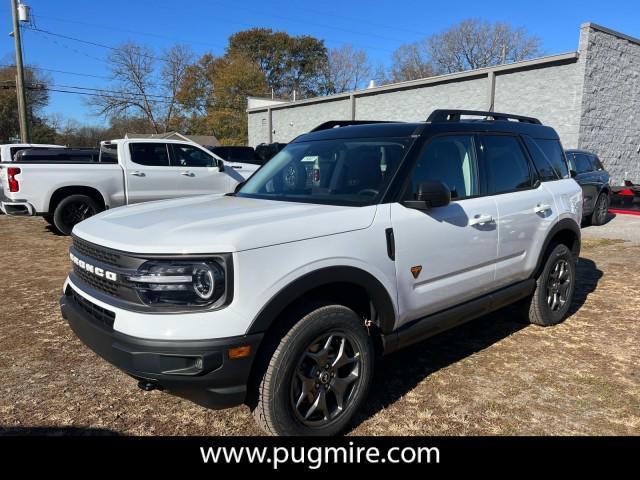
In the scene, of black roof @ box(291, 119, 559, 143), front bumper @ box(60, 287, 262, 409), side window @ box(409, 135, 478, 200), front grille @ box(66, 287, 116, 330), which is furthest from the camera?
black roof @ box(291, 119, 559, 143)

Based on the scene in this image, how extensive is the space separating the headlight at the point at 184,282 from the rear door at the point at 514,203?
7.76ft

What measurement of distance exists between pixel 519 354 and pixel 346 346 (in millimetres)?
2007

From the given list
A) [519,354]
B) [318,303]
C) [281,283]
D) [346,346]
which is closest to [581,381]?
[519,354]

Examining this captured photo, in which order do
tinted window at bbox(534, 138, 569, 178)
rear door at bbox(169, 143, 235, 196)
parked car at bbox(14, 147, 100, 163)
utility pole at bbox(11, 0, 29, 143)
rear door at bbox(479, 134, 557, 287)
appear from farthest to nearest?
utility pole at bbox(11, 0, 29, 143) < parked car at bbox(14, 147, 100, 163) < rear door at bbox(169, 143, 235, 196) < tinted window at bbox(534, 138, 569, 178) < rear door at bbox(479, 134, 557, 287)

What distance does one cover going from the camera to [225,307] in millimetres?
2385

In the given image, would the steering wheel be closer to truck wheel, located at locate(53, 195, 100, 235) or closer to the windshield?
the windshield

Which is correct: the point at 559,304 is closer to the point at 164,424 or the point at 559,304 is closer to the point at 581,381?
the point at 581,381

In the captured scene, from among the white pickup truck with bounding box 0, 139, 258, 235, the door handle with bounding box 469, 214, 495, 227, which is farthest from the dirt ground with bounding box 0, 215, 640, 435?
the white pickup truck with bounding box 0, 139, 258, 235

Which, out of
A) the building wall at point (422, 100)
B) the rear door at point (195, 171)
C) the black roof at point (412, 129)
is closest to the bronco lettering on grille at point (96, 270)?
the black roof at point (412, 129)

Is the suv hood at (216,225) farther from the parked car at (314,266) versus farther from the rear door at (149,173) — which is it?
the rear door at (149,173)

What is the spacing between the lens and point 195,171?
1048 cm

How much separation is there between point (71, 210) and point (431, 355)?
7.67m

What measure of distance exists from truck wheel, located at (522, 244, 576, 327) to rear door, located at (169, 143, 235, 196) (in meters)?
7.07

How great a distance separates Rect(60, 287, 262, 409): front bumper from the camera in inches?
92.4
